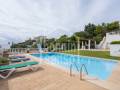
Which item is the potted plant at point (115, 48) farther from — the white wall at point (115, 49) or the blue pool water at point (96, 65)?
the blue pool water at point (96, 65)

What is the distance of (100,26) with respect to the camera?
1149 inches

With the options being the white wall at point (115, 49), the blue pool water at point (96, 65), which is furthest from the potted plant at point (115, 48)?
the blue pool water at point (96, 65)

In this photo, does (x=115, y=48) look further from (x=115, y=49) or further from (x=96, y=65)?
(x=96, y=65)

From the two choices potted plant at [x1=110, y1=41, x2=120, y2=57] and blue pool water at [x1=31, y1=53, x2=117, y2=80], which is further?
potted plant at [x1=110, y1=41, x2=120, y2=57]

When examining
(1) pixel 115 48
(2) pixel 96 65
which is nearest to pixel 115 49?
(1) pixel 115 48

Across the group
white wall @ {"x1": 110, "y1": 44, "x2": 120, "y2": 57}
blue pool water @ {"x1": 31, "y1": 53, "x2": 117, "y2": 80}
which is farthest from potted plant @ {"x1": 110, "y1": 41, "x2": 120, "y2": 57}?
blue pool water @ {"x1": 31, "y1": 53, "x2": 117, "y2": 80}

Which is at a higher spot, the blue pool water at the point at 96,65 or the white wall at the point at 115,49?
the white wall at the point at 115,49

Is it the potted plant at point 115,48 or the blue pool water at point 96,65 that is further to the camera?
the potted plant at point 115,48

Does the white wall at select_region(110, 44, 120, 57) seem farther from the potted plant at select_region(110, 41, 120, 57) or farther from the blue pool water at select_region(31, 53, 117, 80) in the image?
the blue pool water at select_region(31, 53, 117, 80)

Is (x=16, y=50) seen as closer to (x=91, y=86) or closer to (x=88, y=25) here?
(x=91, y=86)

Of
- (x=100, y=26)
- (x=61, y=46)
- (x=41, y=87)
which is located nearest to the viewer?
(x=41, y=87)

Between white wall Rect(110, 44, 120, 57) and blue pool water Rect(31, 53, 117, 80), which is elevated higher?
white wall Rect(110, 44, 120, 57)

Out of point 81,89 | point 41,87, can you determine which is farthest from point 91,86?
point 41,87

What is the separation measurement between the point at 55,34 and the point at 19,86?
32804 millimetres
